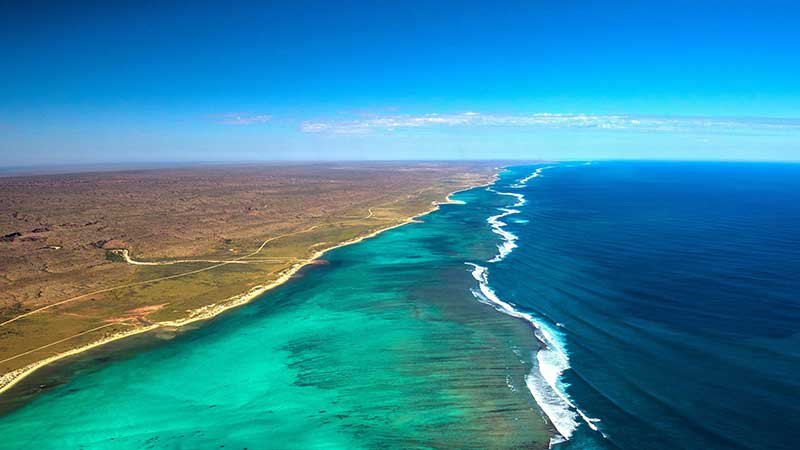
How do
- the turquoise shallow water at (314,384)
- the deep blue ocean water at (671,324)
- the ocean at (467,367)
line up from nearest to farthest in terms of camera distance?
the deep blue ocean water at (671,324) < the ocean at (467,367) < the turquoise shallow water at (314,384)

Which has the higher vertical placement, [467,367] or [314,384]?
[467,367]

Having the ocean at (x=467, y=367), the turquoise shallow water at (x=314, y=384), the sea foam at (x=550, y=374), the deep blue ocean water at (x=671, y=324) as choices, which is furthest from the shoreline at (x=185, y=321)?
the deep blue ocean water at (x=671, y=324)

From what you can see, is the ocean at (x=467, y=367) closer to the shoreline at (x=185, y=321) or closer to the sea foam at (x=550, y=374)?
the sea foam at (x=550, y=374)

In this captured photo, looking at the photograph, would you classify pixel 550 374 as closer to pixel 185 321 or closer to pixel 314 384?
pixel 314 384

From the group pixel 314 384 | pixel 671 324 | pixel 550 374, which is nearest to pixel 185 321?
pixel 314 384

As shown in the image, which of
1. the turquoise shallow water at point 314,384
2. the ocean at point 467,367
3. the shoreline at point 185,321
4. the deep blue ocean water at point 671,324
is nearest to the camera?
the deep blue ocean water at point 671,324

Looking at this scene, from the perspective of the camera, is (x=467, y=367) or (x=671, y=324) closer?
(x=467, y=367)
